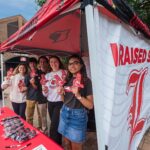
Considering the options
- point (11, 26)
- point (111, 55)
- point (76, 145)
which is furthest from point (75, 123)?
point (11, 26)

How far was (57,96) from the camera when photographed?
132 inches

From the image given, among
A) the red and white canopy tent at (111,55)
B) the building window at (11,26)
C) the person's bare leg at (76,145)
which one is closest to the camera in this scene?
the red and white canopy tent at (111,55)

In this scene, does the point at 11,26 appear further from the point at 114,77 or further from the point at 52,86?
the point at 114,77

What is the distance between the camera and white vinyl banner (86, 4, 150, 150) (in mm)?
1664

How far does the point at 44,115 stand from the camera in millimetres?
4164

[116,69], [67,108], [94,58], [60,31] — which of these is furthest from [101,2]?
[60,31]

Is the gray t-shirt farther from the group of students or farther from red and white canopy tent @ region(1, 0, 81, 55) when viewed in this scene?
red and white canopy tent @ region(1, 0, 81, 55)

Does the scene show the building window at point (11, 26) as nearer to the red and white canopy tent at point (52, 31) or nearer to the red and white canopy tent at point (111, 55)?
the red and white canopy tent at point (52, 31)

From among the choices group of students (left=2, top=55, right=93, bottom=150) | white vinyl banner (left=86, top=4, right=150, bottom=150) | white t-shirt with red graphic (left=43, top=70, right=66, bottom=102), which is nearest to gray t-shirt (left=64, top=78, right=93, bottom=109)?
group of students (left=2, top=55, right=93, bottom=150)

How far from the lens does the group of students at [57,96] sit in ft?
8.07

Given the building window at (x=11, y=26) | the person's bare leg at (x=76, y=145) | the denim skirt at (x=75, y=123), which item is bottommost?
the person's bare leg at (x=76, y=145)

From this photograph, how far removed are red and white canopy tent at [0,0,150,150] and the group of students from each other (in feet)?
1.18

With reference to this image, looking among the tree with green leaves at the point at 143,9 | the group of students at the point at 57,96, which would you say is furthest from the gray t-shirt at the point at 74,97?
the tree with green leaves at the point at 143,9

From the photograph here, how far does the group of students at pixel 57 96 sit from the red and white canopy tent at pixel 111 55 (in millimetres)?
359
